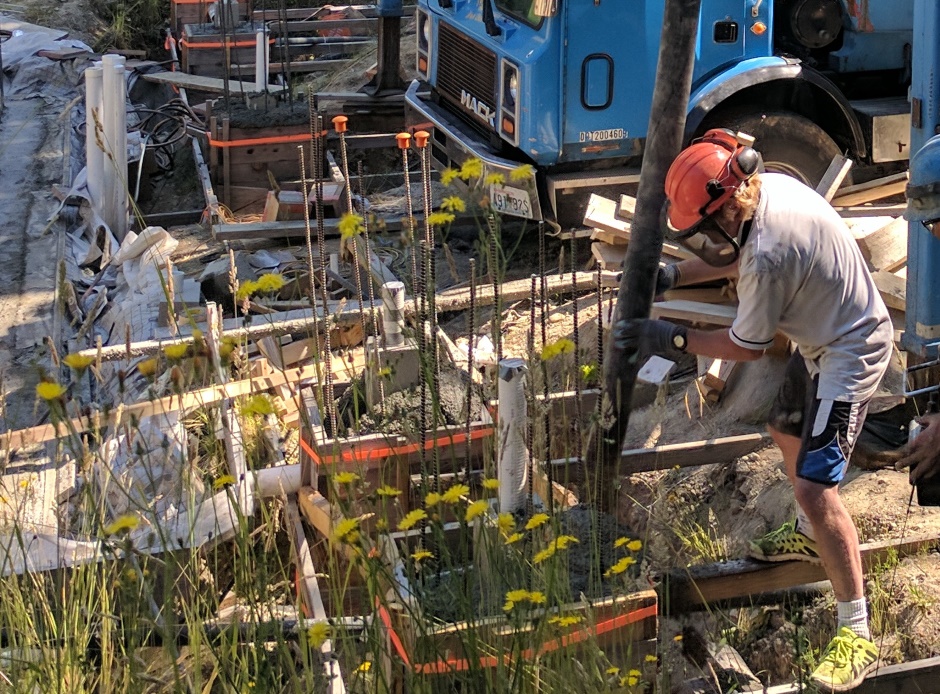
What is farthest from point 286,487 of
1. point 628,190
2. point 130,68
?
point 130,68

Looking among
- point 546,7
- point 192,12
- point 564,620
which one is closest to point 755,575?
point 564,620

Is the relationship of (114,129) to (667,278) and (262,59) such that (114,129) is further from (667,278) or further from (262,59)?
(667,278)

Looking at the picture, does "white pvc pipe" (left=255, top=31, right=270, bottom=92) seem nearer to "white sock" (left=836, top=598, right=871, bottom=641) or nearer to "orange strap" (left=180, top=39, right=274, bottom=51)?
"orange strap" (left=180, top=39, right=274, bottom=51)

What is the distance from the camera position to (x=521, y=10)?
8188mm

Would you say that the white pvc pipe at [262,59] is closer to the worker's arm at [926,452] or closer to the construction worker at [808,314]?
the construction worker at [808,314]

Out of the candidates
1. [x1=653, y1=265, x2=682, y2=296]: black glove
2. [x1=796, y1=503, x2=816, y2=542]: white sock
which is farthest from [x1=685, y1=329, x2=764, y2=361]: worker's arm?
[x1=796, y1=503, x2=816, y2=542]: white sock

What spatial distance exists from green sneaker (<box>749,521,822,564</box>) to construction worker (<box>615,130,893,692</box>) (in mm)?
A: 45

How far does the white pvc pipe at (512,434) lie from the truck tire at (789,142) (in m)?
5.11

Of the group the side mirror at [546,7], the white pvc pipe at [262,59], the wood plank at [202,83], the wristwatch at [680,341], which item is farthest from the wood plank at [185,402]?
the wood plank at [202,83]

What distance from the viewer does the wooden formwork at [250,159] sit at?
36.8 ft

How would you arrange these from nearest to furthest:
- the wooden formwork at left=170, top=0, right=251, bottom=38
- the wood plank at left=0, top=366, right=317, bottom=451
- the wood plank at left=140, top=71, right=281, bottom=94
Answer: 1. the wood plank at left=0, top=366, right=317, bottom=451
2. the wood plank at left=140, top=71, right=281, bottom=94
3. the wooden formwork at left=170, top=0, right=251, bottom=38

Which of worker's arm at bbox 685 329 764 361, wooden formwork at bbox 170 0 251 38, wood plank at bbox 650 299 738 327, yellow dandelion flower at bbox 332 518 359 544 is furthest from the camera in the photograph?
wooden formwork at bbox 170 0 251 38

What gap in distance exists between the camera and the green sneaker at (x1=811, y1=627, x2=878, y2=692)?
3689mm

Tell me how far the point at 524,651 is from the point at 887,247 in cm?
466
